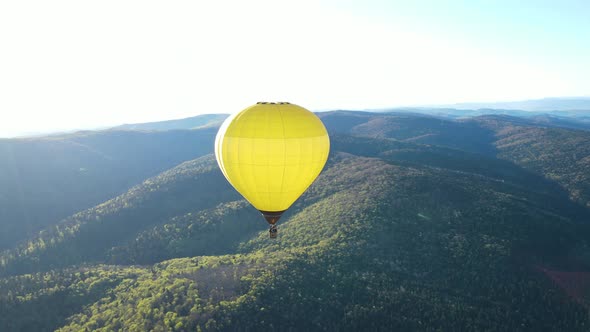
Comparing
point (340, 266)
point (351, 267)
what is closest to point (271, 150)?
point (340, 266)

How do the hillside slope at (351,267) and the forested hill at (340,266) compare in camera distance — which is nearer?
the hillside slope at (351,267)

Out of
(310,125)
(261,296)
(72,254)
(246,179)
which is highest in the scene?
(310,125)

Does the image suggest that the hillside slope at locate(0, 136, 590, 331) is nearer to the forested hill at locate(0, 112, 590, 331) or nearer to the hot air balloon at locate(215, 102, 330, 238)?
the forested hill at locate(0, 112, 590, 331)

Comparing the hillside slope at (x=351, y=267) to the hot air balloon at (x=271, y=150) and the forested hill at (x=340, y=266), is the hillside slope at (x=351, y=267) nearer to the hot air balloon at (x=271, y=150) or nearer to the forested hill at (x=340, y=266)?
the forested hill at (x=340, y=266)

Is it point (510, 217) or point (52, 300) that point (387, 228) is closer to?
point (510, 217)

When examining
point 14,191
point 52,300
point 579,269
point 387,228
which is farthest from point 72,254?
point 579,269

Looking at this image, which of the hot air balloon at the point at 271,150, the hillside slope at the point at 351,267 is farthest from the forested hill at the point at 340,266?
the hot air balloon at the point at 271,150
